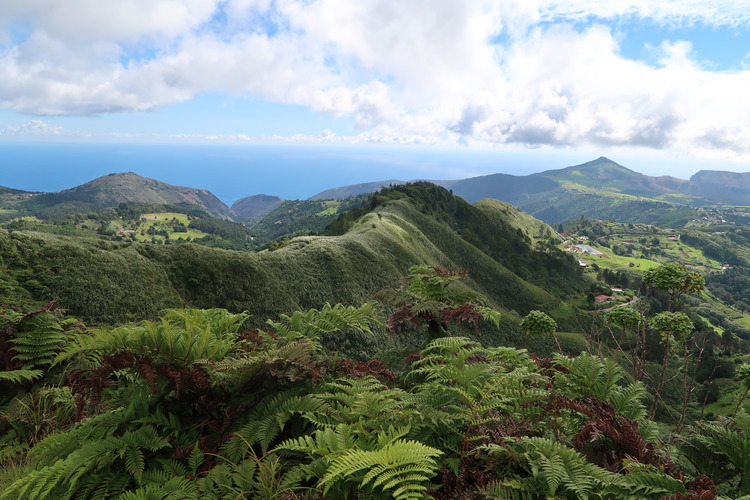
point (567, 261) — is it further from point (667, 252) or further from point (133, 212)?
point (133, 212)

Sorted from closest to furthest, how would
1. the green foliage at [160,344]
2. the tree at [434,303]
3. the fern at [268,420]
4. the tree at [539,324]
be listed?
the fern at [268,420] < the green foliage at [160,344] < the tree at [434,303] < the tree at [539,324]

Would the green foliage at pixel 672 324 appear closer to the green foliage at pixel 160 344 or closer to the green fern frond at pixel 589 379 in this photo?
the green fern frond at pixel 589 379

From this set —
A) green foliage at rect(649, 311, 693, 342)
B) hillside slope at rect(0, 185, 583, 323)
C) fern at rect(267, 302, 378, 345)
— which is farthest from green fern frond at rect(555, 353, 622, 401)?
green foliage at rect(649, 311, 693, 342)

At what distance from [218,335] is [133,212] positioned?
23371 centimetres

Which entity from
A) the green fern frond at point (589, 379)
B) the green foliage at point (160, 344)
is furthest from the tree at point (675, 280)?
the green foliage at point (160, 344)

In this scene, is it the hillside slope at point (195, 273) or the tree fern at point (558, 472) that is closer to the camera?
the tree fern at point (558, 472)

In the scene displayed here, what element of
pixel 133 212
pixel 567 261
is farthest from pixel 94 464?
pixel 133 212

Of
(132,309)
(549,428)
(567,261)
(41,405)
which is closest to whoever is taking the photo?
(549,428)

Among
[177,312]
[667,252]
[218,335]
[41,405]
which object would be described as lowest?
[667,252]

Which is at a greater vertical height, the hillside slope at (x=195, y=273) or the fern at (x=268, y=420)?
the fern at (x=268, y=420)

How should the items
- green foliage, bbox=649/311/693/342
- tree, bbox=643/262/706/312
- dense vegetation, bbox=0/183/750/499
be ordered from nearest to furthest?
dense vegetation, bbox=0/183/750/499 < green foliage, bbox=649/311/693/342 < tree, bbox=643/262/706/312

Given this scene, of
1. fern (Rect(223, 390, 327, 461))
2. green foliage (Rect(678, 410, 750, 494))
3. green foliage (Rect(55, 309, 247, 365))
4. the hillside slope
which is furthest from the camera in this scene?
the hillside slope

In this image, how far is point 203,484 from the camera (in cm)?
267

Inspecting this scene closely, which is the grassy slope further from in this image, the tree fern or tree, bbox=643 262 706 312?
tree, bbox=643 262 706 312
